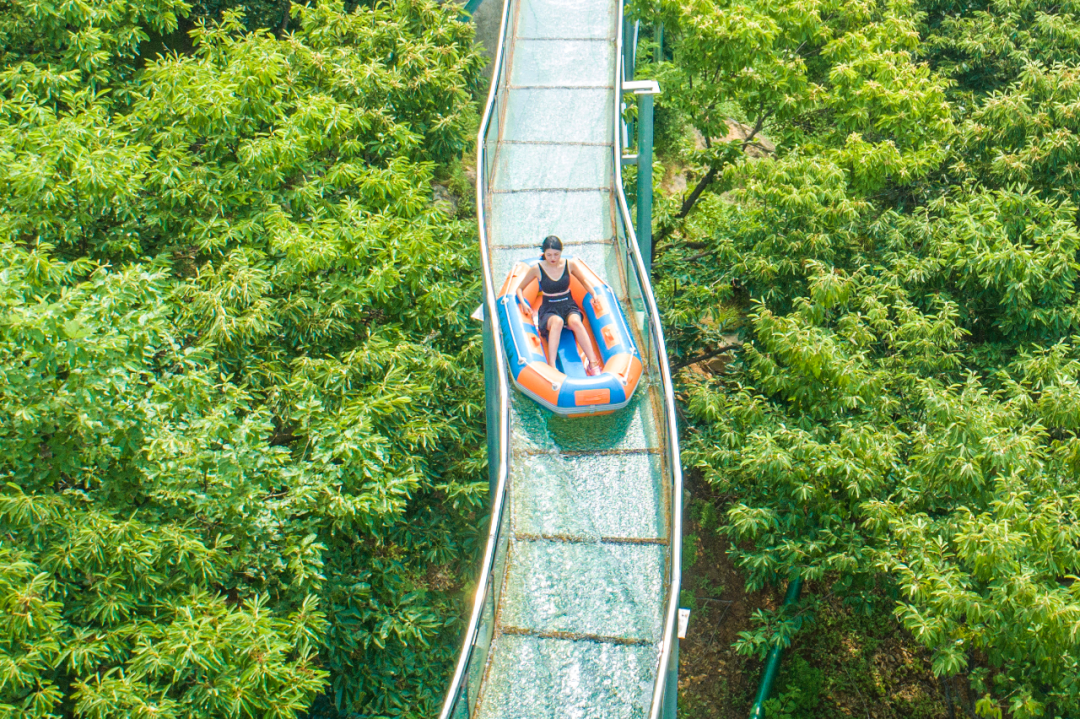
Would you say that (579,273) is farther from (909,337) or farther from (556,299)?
(909,337)

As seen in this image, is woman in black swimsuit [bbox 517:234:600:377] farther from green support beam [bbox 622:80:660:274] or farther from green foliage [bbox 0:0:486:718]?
green support beam [bbox 622:80:660:274]

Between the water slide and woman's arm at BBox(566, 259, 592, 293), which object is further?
woman's arm at BBox(566, 259, 592, 293)

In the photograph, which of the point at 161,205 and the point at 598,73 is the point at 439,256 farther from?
the point at 598,73

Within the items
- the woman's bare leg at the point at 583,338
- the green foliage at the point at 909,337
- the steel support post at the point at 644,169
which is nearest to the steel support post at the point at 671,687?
the green foliage at the point at 909,337

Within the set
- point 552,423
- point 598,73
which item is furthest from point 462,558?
point 598,73

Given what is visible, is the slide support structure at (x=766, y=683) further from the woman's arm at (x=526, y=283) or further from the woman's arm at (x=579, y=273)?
the woman's arm at (x=526, y=283)

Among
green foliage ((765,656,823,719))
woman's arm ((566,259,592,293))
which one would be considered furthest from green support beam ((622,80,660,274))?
green foliage ((765,656,823,719))
